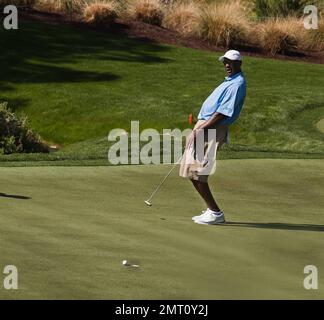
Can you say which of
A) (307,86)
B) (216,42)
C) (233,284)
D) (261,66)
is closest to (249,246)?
(233,284)

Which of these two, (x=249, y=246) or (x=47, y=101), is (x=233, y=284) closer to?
(x=249, y=246)

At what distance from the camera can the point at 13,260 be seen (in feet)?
23.5

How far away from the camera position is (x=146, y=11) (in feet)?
94.9

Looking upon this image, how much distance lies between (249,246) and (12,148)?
29.3 ft

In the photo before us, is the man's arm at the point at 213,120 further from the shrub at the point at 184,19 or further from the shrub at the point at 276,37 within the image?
the shrub at the point at 184,19

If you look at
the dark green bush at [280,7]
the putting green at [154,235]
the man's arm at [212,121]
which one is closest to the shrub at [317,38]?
the dark green bush at [280,7]

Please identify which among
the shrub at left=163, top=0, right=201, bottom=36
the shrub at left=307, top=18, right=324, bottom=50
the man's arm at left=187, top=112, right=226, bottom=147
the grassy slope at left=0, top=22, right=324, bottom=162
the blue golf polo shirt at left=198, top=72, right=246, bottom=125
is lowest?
the grassy slope at left=0, top=22, right=324, bottom=162

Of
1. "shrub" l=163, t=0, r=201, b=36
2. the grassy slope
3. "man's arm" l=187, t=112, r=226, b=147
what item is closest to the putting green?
"man's arm" l=187, t=112, r=226, b=147

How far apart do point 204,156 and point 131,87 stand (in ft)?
45.2

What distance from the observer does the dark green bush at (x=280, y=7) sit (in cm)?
3172

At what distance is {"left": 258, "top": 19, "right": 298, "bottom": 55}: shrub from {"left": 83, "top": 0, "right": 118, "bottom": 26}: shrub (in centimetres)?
441

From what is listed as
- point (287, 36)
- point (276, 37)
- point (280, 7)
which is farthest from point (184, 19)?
point (280, 7)

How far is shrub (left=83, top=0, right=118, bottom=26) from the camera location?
94.1 ft

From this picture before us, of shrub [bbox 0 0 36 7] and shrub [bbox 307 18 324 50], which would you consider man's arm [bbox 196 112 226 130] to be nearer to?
shrub [bbox 307 18 324 50]
